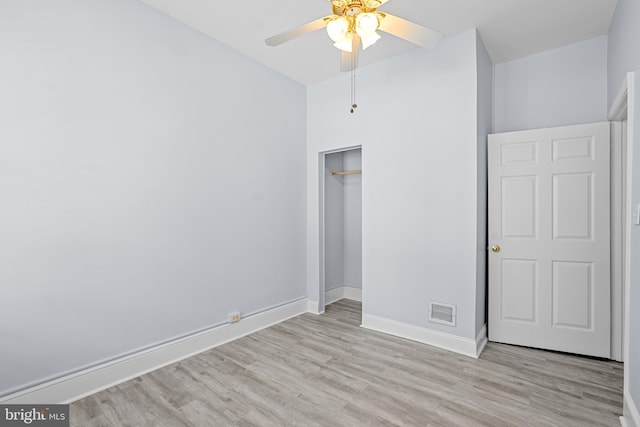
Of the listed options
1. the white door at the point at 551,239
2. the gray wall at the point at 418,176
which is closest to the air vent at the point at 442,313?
A: the gray wall at the point at 418,176

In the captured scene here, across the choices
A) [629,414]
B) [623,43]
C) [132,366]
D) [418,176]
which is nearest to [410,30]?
[418,176]

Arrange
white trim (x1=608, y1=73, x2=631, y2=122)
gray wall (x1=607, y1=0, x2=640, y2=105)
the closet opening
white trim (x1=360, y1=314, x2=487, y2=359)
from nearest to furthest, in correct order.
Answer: gray wall (x1=607, y1=0, x2=640, y2=105), white trim (x1=608, y1=73, x2=631, y2=122), white trim (x1=360, y1=314, x2=487, y2=359), the closet opening

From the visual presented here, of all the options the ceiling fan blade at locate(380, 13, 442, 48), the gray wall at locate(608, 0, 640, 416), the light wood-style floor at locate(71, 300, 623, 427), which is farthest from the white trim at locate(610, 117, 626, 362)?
the ceiling fan blade at locate(380, 13, 442, 48)

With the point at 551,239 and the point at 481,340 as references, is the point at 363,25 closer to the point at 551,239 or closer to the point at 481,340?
the point at 551,239

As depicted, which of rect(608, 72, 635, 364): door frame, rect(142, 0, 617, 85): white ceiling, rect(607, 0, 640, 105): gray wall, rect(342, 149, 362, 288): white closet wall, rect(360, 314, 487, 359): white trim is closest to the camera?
rect(607, 0, 640, 105): gray wall

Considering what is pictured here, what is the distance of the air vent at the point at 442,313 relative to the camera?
9.23 ft

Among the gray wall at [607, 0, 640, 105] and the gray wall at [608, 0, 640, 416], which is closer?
the gray wall at [608, 0, 640, 416]

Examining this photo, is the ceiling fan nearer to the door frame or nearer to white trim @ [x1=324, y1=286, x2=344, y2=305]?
the door frame

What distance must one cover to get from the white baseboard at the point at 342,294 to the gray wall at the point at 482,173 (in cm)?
178

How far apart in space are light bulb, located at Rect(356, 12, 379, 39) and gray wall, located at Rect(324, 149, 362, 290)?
2574 millimetres

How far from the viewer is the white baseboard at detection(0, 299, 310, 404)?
1927 mm

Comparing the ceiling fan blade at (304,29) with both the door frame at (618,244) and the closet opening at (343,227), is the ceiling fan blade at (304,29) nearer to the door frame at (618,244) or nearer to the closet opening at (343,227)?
the closet opening at (343,227)

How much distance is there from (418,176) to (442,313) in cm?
132

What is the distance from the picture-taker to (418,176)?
3.01 metres
